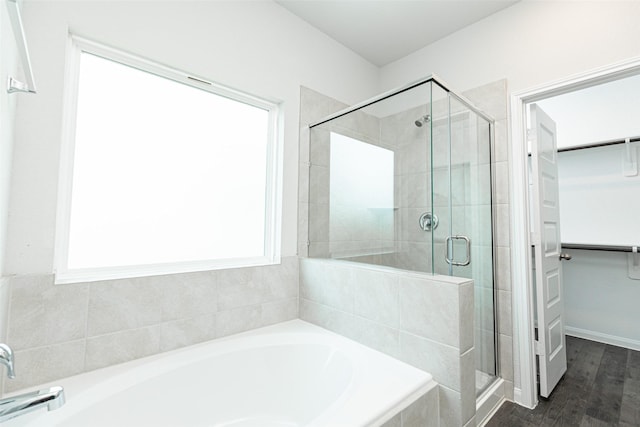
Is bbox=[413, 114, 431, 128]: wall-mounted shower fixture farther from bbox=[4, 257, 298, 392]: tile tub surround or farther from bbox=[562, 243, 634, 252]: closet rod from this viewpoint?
bbox=[562, 243, 634, 252]: closet rod

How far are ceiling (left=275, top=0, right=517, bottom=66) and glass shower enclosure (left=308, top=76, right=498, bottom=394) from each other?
0.77m

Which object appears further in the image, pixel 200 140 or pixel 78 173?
pixel 200 140

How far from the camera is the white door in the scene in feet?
6.41

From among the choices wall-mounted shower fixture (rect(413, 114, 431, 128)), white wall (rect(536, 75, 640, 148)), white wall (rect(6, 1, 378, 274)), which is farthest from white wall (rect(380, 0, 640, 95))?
white wall (rect(536, 75, 640, 148))

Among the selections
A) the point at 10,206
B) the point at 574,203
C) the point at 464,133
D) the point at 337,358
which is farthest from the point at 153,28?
the point at 574,203

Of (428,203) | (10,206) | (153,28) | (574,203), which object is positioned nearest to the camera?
(10,206)

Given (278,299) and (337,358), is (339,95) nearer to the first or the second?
(278,299)

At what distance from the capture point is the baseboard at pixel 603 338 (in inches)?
109

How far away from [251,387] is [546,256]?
2.12m

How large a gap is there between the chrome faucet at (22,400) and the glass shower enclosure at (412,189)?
4.97 feet

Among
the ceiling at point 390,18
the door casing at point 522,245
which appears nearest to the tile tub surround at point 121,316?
the door casing at point 522,245

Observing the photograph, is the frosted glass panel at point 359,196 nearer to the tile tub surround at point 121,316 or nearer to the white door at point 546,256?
the tile tub surround at point 121,316

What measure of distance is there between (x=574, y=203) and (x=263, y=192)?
131 inches

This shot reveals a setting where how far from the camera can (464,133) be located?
1862 mm
